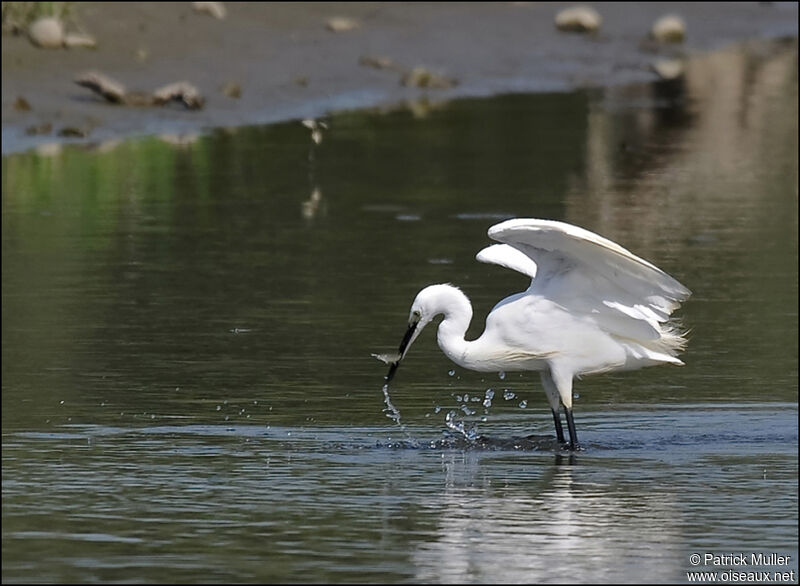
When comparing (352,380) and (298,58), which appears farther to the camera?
(298,58)

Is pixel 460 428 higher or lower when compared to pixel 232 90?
lower

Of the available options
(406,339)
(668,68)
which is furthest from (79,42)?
(406,339)

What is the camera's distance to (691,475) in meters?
9.20

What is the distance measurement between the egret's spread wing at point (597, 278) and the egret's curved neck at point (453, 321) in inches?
15.8

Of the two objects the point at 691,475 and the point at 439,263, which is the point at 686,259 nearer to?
the point at 439,263

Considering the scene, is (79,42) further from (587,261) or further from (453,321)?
(587,261)

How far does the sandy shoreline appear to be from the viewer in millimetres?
22375

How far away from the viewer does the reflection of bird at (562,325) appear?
9.94 meters

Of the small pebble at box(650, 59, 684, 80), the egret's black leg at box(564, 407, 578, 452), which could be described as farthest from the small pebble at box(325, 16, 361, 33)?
the egret's black leg at box(564, 407, 578, 452)

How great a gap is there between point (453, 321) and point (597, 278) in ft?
2.51

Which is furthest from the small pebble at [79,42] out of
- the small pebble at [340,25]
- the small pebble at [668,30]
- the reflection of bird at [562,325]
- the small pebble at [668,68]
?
the reflection of bird at [562,325]

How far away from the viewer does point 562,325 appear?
10.1 m

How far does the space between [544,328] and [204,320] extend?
3.46 m

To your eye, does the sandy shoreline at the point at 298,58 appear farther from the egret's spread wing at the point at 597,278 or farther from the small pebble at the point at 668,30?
the egret's spread wing at the point at 597,278
